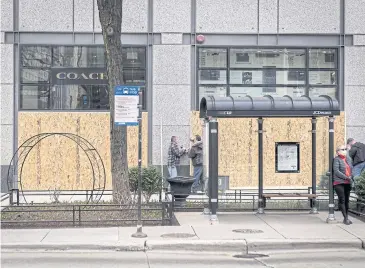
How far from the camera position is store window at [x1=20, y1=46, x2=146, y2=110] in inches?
861

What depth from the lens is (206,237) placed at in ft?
41.5

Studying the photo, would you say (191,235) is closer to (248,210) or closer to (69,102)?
(248,210)

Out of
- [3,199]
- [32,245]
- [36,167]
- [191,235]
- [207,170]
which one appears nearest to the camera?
[32,245]

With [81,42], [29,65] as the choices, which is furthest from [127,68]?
[29,65]

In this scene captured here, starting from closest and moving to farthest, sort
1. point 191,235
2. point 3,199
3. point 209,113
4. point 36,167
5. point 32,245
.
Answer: point 32,245
point 191,235
point 209,113
point 3,199
point 36,167

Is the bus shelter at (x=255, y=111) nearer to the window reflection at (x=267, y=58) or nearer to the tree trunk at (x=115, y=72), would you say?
the tree trunk at (x=115, y=72)

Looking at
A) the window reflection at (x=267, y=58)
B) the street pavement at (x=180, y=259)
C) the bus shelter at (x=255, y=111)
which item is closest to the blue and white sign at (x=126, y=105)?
the bus shelter at (x=255, y=111)

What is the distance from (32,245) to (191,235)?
3.11 metres

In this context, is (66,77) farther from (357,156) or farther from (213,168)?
(357,156)

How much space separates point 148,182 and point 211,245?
4.87m

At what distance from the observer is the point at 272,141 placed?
2205 cm

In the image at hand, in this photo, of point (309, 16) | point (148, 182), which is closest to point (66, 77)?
point (148, 182)

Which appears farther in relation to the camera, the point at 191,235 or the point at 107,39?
the point at 107,39

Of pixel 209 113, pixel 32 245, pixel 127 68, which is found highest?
pixel 127 68
